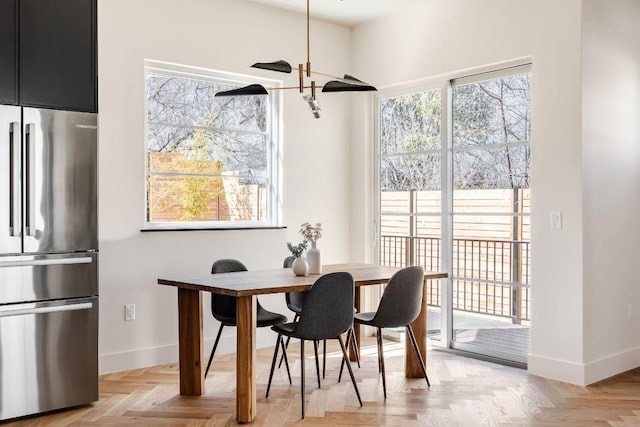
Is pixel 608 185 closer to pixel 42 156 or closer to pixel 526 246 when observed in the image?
pixel 526 246

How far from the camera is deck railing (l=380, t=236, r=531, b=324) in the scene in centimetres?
491

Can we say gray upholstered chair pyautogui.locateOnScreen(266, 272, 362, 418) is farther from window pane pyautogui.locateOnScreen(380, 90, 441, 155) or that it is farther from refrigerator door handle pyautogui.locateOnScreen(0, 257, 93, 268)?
window pane pyautogui.locateOnScreen(380, 90, 441, 155)

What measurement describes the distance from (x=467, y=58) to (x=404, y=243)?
5.50ft

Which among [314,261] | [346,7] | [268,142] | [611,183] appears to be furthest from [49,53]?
[611,183]

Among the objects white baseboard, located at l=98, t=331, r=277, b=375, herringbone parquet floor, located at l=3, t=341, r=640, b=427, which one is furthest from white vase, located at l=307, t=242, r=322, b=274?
white baseboard, located at l=98, t=331, r=277, b=375

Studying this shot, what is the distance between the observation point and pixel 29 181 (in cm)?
367

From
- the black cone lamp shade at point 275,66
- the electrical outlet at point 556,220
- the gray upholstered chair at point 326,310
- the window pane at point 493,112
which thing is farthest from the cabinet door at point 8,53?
the electrical outlet at point 556,220

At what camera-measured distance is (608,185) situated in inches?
183

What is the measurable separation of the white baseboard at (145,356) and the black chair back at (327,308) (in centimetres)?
119

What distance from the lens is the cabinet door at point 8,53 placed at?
3580 millimetres

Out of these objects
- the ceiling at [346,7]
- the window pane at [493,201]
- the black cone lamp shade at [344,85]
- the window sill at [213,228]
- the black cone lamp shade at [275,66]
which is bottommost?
the window sill at [213,228]

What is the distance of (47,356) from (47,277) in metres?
0.45

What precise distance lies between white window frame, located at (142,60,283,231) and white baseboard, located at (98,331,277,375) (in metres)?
0.90

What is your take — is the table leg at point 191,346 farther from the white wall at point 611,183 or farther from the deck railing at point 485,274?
the white wall at point 611,183
